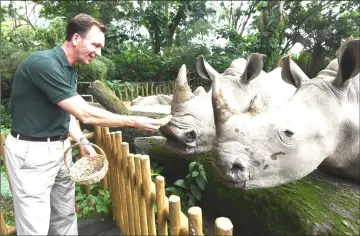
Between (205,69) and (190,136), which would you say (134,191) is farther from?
(205,69)

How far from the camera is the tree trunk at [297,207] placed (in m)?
2.19

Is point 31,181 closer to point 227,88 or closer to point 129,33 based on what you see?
point 227,88

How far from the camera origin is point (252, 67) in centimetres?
316

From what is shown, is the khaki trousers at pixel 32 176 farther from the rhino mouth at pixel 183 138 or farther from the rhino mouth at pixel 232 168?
the rhino mouth at pixel 232 168

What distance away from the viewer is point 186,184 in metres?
3.72

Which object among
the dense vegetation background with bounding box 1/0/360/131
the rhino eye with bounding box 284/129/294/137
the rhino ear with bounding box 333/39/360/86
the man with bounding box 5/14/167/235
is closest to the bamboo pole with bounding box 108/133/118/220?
the man with bounding box 5/14/167/235

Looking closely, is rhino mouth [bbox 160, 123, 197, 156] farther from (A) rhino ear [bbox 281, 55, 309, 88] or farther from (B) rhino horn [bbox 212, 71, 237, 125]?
(A) rhino ear [bbox 281, 55, 309, 88]

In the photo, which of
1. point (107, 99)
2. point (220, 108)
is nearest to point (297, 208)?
point (220, 108)

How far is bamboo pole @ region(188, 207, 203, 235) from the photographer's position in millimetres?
1592

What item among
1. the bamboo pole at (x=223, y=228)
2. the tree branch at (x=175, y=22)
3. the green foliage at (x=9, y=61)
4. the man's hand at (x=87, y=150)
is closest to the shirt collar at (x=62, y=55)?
the man's hand at (x=87, y=150)

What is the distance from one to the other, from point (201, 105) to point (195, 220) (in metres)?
1.62

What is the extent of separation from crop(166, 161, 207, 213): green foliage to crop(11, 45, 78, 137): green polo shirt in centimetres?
166

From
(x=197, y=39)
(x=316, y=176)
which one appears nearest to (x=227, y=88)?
(x=316, y=176)

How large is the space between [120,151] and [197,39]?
17362mm
